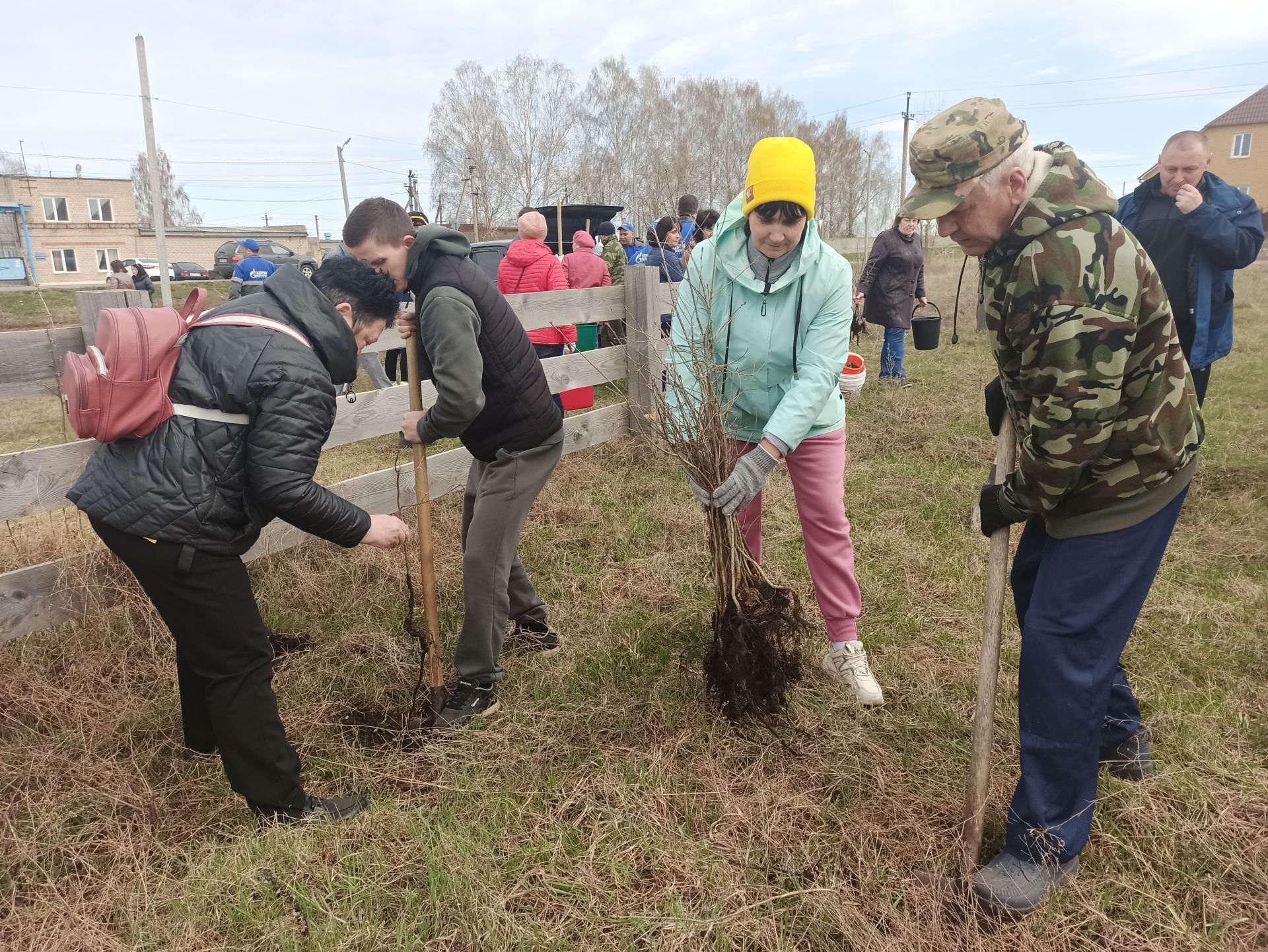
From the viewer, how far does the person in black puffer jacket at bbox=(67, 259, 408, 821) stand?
2.01m

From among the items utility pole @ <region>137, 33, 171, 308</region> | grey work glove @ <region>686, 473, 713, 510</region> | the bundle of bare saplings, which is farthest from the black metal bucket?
utility pole @ <region>137, 33, 171, 308</region>

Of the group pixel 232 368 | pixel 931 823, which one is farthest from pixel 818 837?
pixel 232 368

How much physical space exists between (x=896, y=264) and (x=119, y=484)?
8.22 m

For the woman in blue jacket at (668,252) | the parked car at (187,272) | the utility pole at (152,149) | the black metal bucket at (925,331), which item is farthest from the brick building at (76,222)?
the black metal bucket at (925,331)

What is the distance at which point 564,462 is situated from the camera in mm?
5859

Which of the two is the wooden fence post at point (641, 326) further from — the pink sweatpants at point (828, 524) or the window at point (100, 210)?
the window at point (100, 210)

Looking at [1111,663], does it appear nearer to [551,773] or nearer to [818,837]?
[818,837]

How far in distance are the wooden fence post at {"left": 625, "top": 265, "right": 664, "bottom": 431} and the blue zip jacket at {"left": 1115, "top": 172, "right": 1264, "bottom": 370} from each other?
3.02 metres

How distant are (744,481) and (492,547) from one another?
38.4 inches

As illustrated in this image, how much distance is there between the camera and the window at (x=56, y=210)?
164ft

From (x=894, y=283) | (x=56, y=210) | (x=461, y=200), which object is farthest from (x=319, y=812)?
(x=56, y=210)

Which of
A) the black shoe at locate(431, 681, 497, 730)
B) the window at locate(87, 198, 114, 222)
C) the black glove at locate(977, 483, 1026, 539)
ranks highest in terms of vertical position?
the window at locate(87, 198, 114, 222)

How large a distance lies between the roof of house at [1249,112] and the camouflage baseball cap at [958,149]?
55497mm

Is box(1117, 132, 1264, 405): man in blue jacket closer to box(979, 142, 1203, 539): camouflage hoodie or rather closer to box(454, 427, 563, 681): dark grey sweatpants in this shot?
box(979, 142, 1203, 539): camouflage hoodie
